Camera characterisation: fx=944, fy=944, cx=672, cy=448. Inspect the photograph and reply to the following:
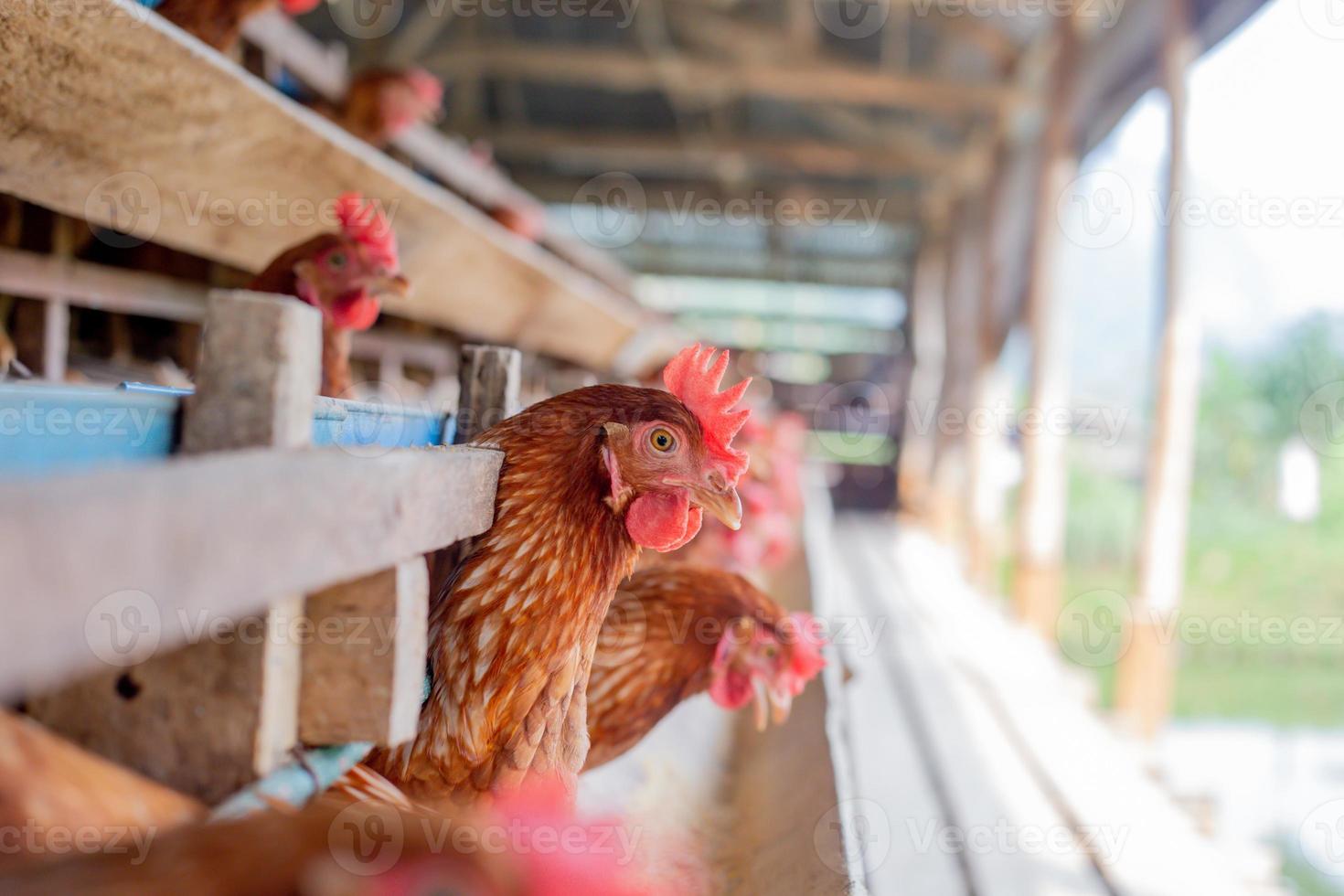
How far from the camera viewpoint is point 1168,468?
431 cm

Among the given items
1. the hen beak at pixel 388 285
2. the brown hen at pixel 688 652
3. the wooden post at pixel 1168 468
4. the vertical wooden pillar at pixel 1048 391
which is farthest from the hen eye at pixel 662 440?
the vertical wooden pillar at pixel 1048 391

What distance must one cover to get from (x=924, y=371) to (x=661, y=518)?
10.8 metres

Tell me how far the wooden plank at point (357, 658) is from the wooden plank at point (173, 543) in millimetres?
129

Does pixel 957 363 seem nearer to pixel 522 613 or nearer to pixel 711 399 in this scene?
pixel 711 399

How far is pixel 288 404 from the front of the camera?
68 centimetres

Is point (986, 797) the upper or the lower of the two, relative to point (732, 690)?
lower

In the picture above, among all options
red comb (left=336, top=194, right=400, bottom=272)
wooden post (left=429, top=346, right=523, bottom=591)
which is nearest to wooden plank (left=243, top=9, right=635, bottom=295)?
red comb (left=336, top=194, right=400, bottom=272)

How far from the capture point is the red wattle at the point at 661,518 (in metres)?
1.17

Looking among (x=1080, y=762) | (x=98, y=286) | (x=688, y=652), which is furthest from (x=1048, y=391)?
(x=98, y=286)

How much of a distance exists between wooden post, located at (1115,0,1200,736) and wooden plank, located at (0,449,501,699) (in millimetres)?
4298

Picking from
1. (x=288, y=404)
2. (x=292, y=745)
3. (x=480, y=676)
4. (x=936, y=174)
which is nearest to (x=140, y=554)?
(x=288, y=404)

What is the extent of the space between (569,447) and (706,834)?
108 cm

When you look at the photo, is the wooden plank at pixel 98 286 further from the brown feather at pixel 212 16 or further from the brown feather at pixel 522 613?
the brown feather at pixel 522 613

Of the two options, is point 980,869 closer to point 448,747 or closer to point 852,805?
point 852,805
